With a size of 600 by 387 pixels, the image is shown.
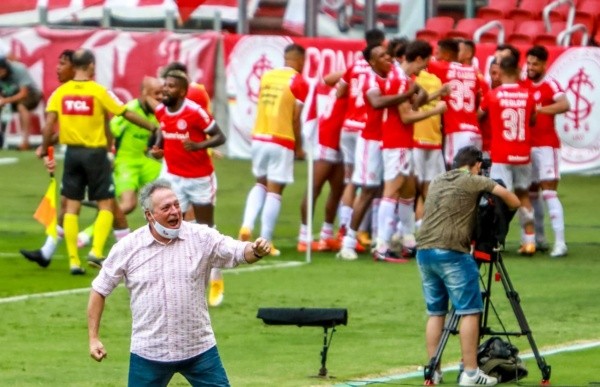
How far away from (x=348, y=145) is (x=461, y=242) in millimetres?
8117

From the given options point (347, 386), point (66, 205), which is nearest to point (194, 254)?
point (347, 386)

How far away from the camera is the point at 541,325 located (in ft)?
49.6

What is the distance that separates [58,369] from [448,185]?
128 inches

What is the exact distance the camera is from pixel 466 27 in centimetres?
2967

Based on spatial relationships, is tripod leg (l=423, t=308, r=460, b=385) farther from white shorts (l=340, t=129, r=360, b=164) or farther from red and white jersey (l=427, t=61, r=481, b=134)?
red and white jersey (l=427, t=61, r=481, b=134)

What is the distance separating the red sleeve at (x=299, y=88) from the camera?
19328mm

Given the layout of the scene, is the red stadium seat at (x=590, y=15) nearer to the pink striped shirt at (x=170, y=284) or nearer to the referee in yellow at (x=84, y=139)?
Answer: the referee in yellow at (x=84, y=139)

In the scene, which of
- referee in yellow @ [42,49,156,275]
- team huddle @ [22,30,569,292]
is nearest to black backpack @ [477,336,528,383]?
team huddle @ [22,30,569,292]

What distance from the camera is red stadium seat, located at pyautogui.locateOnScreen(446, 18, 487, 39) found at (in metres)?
28.9

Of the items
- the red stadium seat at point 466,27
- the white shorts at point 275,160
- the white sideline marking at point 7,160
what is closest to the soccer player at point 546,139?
the white shorts at point 275,160

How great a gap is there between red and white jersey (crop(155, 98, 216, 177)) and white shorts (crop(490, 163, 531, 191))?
4033mm

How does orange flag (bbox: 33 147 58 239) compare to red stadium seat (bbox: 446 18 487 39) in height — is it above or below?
below

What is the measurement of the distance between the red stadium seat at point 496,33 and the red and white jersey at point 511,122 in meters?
10.2

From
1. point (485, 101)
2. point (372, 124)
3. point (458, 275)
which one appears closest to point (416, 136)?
point (372, 124)
